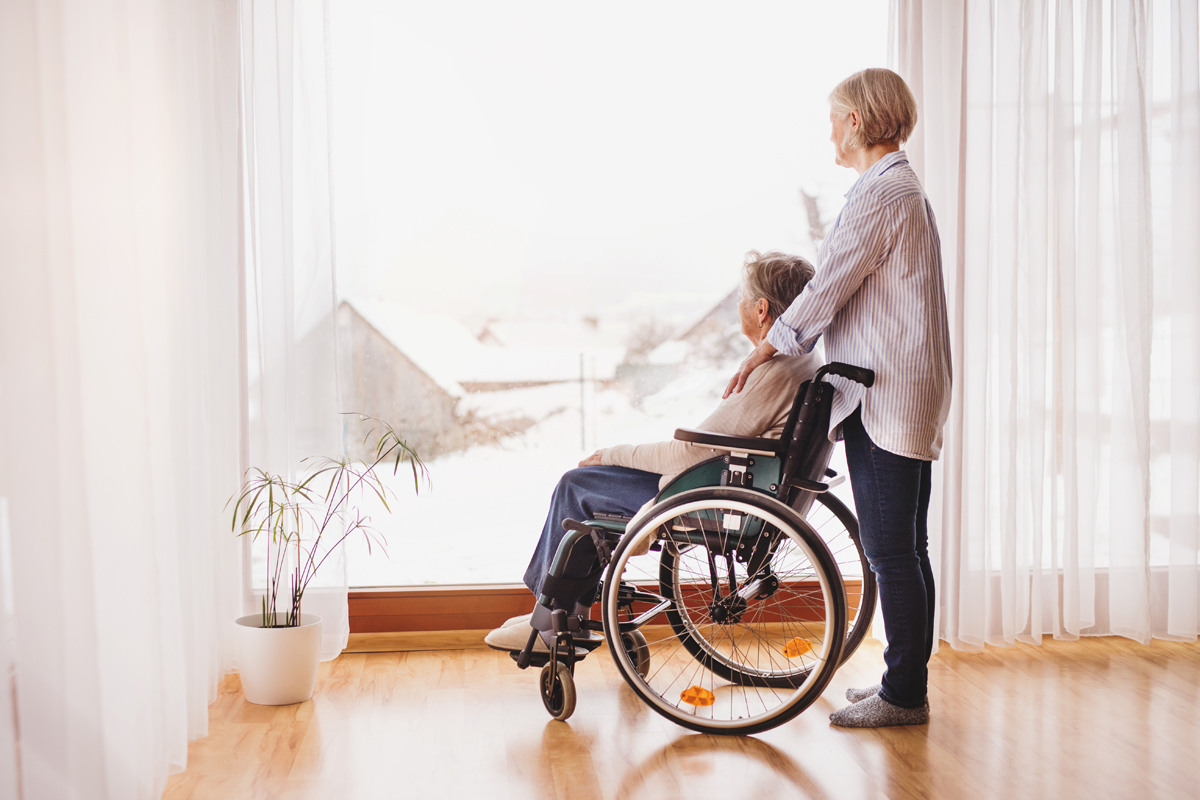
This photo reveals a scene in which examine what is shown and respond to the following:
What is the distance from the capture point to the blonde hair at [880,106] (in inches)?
80.9

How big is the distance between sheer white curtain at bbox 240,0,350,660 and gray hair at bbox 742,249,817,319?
3.71 feet

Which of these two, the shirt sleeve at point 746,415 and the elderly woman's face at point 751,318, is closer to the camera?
the shirt sleeve at point 746,415

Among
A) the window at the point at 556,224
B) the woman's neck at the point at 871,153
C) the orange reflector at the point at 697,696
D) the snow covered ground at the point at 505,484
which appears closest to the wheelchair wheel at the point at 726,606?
the orange reflector at the point at 697,696

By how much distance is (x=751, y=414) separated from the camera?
2016 mm

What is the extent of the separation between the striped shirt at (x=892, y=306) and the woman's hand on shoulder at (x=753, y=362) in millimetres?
32

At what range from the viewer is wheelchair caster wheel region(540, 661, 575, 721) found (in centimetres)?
208

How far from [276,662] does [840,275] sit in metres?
1.59

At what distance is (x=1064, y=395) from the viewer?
2.71 m

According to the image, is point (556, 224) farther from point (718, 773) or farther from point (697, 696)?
point (718, 773)

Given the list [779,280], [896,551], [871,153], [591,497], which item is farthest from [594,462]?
[871,153]

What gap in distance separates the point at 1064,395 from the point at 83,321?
250cm

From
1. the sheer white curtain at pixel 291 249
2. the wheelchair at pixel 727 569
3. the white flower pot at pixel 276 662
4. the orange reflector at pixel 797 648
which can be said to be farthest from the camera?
the orange reflector at pixel 797 648

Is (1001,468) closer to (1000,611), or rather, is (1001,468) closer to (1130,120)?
Result: (1000,611)

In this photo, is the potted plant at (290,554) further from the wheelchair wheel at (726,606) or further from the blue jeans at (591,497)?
the wheelchair wheel at (726,606)
